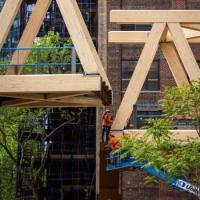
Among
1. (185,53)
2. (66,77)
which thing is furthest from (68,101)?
(185,53)

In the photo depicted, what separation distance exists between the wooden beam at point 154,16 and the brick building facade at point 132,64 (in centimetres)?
2026

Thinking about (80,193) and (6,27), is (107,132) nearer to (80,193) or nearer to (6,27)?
(6,27)

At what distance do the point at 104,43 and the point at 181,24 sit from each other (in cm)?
2224

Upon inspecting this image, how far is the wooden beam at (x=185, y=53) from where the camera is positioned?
21.5 meters

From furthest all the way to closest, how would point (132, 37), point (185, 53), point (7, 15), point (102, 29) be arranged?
point (102, 29) < point (132, 37) < point (185, 53) < point (7, 15)

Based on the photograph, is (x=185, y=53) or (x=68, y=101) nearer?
(x=185, y=53)

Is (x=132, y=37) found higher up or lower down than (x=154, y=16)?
lower down

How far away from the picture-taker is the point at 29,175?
4278 cm

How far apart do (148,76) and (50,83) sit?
2582 cm

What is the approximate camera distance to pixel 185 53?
21.7 m

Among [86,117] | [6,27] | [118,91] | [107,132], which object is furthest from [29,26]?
[86,117]

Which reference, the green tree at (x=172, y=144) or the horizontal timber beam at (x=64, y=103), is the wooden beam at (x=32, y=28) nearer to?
the horizontal timber beam at (x=64, y=103)

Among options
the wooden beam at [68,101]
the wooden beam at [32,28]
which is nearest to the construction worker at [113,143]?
the wooden beam at [68,101]

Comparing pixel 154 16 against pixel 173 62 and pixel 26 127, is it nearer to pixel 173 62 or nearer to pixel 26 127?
pixel 173 62
